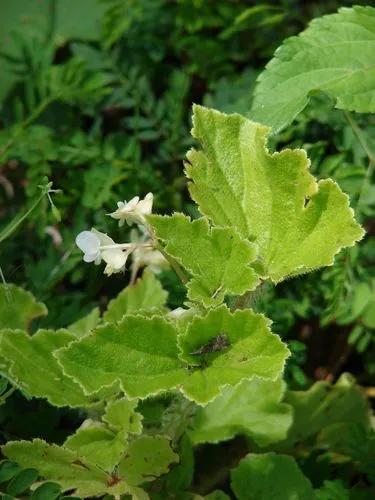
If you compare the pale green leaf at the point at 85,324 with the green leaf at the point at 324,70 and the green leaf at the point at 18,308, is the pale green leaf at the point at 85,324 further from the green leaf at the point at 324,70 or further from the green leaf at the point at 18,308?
the green leaf at the point at 324,70

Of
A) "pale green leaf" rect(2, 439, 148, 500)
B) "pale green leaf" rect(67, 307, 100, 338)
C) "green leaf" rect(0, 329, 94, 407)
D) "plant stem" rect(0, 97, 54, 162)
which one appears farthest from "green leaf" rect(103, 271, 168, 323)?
"plant stem" rect(0, 97, 54, 162)

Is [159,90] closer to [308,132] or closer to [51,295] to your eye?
[308,132]

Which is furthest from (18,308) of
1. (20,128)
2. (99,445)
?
(20,128)

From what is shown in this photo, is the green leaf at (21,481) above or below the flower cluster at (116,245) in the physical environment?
below

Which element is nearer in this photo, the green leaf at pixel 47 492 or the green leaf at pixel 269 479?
the green leaf at pixel 47 492

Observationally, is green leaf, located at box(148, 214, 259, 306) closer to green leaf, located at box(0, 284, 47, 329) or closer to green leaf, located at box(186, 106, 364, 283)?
green leaf, located at box(186, 106, 364, 283)

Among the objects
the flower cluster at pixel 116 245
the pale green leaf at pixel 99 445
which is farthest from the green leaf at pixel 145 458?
the flower cluster at pixel 116 245
